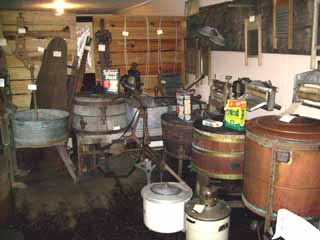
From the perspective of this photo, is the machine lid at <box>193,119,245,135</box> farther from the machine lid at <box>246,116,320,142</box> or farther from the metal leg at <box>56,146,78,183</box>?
the metal leg at <box>56,146,78,183</box>

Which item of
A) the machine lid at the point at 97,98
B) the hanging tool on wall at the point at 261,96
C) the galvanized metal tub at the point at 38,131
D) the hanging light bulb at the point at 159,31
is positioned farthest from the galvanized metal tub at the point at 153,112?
the hanging tool on wall at the point at 261,96

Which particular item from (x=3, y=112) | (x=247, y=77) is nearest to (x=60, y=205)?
(x=3, y=112)

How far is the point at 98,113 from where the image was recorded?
390cm

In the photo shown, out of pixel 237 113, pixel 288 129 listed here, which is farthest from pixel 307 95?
pixel 237 113

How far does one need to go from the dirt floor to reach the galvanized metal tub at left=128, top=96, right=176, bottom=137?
513 mm

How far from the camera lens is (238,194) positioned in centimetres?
338

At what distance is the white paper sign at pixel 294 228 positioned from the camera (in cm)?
185

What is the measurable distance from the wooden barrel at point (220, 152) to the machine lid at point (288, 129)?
33 cm

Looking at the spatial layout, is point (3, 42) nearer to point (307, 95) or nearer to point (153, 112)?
point (153, 112)

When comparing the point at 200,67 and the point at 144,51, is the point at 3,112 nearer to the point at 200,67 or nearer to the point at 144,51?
the point at 144,51

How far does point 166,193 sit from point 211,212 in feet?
1.41

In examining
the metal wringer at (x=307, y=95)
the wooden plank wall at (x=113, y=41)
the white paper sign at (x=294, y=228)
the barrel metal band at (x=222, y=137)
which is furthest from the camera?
the wooden plank wall at (x=113, y=41)

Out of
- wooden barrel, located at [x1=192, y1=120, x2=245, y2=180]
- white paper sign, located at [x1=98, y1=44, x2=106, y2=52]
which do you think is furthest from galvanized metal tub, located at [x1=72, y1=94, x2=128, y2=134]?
wooden barrel, located at [x1=192, y1=120, x2=245, y2=180]

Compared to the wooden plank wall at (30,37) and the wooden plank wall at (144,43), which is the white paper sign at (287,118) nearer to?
the wooden plank wall at (144,43)
